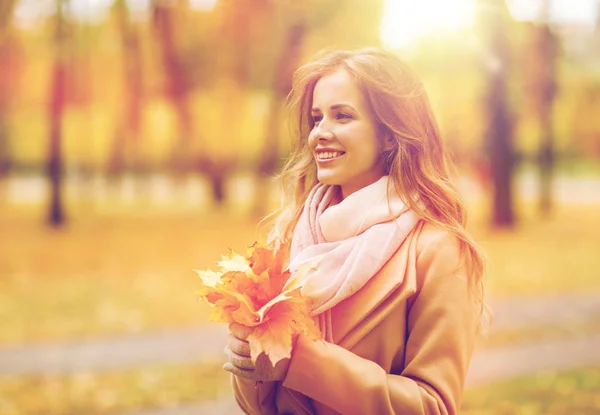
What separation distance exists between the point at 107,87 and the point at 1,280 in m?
9.74

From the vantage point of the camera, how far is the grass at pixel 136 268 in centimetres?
880

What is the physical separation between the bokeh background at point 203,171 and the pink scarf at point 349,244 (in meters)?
0.30

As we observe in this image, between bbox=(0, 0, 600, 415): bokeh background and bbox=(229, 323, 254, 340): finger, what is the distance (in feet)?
1.66

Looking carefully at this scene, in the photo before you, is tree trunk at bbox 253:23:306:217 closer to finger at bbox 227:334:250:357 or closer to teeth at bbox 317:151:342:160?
teeth at bbox 317:151:342:160

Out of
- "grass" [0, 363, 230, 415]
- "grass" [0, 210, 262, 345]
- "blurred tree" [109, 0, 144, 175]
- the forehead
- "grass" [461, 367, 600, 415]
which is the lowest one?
"grass" [0, 210, 262, 345]

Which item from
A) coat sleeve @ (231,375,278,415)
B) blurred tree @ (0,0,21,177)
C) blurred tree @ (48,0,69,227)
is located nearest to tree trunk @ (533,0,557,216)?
blurred tree @ (48,0,69,227)

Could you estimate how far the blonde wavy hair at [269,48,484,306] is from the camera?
2088 millimetres

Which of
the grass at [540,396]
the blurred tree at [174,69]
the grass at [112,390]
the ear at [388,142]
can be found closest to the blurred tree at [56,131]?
the blurred tree at [174,69]

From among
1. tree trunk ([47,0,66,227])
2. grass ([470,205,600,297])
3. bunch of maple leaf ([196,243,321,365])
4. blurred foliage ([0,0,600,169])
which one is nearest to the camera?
bunch of maple leaf ([196,243,321,365])

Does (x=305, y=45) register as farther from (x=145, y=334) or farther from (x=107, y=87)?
(x=145, y=334)

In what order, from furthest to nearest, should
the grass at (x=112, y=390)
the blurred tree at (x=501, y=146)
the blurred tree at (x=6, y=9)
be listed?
the blurred tree at (x=501, y=146), the blurred tree at (x=6, y=9), the grass at (x=112, y=390)

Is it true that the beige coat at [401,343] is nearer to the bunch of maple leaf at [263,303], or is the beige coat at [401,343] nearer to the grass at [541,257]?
the bunch of maple leaf at [263,303]

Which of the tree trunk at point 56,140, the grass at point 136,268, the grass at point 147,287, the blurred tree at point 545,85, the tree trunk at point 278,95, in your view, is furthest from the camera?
the blurred tree at point 545,85

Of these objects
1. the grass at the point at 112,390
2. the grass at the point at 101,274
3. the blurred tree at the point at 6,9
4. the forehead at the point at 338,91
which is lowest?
the grass at the point at 101,274
